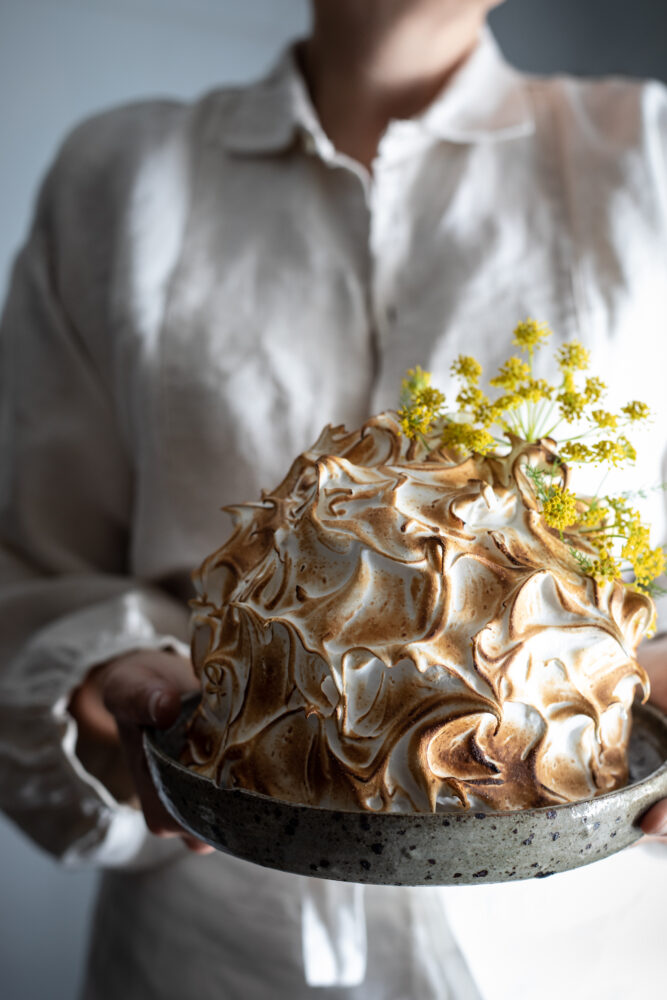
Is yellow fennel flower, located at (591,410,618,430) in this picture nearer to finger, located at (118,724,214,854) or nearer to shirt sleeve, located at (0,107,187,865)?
finger, located at (118,724,214,854)

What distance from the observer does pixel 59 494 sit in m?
1.00

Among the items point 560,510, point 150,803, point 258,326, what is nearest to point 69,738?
point 150,803

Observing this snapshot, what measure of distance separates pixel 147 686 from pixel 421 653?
238mm

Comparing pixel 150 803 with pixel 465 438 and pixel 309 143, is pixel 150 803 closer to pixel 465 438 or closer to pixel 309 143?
pixel 465 438

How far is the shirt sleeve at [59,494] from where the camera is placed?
86 cm

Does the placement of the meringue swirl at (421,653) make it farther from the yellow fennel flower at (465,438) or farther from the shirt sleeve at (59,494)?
the shirt sleeve at (59,494)

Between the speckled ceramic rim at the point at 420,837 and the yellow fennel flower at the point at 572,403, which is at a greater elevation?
the yellow fennel flower at the point at 572,403

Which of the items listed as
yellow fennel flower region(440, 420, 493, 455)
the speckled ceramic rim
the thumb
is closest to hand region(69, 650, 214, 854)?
the thumb

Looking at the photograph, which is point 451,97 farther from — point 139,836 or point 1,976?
point 1,976

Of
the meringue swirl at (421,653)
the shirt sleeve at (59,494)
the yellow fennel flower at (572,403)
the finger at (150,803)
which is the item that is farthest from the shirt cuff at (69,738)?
the yellow fennel flower at (572,403)

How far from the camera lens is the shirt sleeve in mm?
865

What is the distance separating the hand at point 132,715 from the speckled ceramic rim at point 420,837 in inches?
5.4

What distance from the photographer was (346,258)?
2.95ft

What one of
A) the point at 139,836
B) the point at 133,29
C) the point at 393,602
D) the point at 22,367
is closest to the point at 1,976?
the point at 139,836
